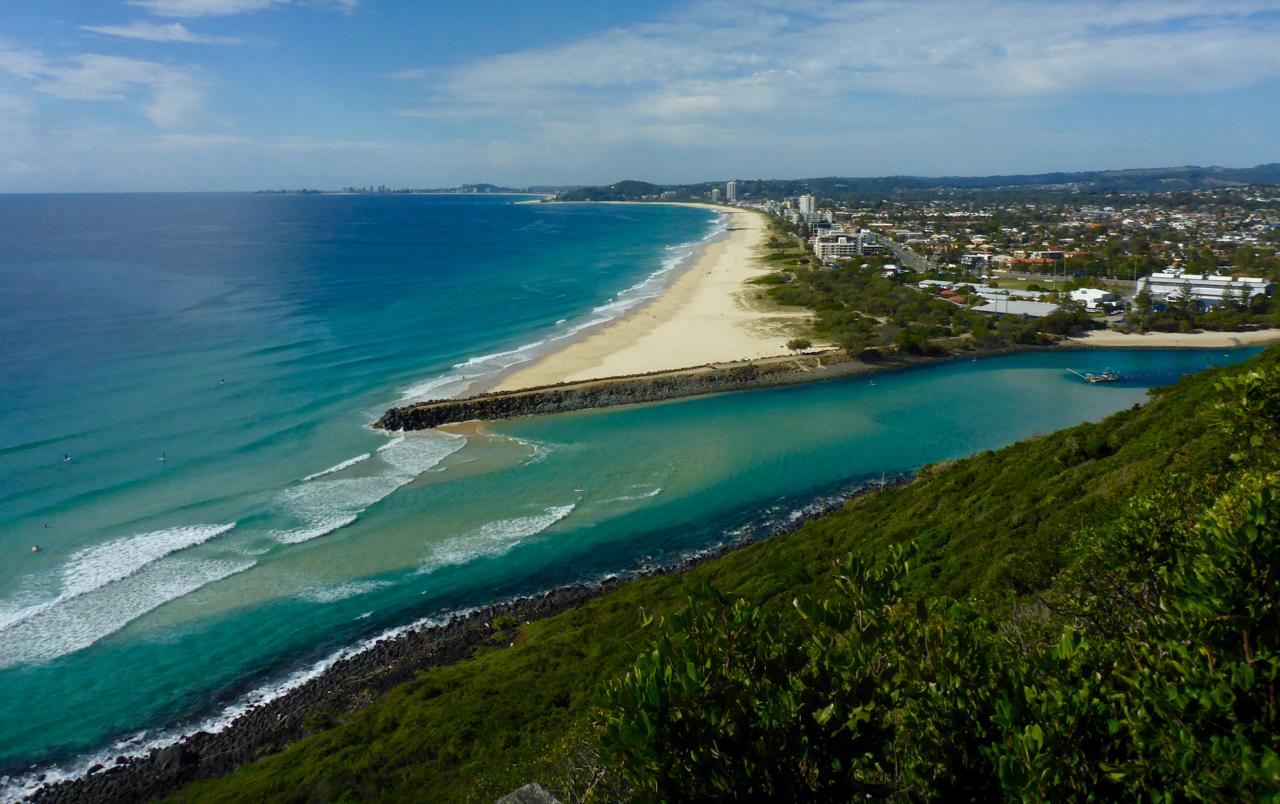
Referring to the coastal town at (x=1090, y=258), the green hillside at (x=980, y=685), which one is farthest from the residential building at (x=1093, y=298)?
the green hillside at (x=980, y=685)

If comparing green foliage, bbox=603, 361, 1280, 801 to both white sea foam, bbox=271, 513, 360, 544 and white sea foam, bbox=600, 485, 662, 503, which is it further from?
white sea foam, bbox=271, 513, 360, 544

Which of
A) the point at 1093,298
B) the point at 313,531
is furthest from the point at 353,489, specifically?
the point at 1093,298

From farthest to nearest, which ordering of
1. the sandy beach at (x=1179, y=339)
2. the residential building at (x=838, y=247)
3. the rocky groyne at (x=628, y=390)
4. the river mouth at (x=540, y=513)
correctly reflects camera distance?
the residential building at (x=838, y=247)
the sandy beach at (x=1179, y=339)
the rocky groyne at (x=628, y=390)
the river mouth at (x=540, y=513)

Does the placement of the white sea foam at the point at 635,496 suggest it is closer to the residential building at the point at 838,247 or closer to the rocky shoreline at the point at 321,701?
the rocky shoreline at the point at 321,701

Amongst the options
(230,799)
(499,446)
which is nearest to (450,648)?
(230,799)

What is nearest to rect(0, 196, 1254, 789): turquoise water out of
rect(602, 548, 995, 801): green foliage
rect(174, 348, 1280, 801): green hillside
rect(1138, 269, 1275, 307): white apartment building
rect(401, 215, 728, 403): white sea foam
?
rect(401, 215, 728, 403): white sea foam

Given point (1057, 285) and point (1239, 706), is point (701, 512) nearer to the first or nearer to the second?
point (1239, 706)

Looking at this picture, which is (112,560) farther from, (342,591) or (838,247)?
(838,247)

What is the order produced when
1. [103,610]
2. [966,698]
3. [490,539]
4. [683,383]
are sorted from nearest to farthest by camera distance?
1. [966,698]
2. [103,610]
3. [490,539]
4. [683,383]
